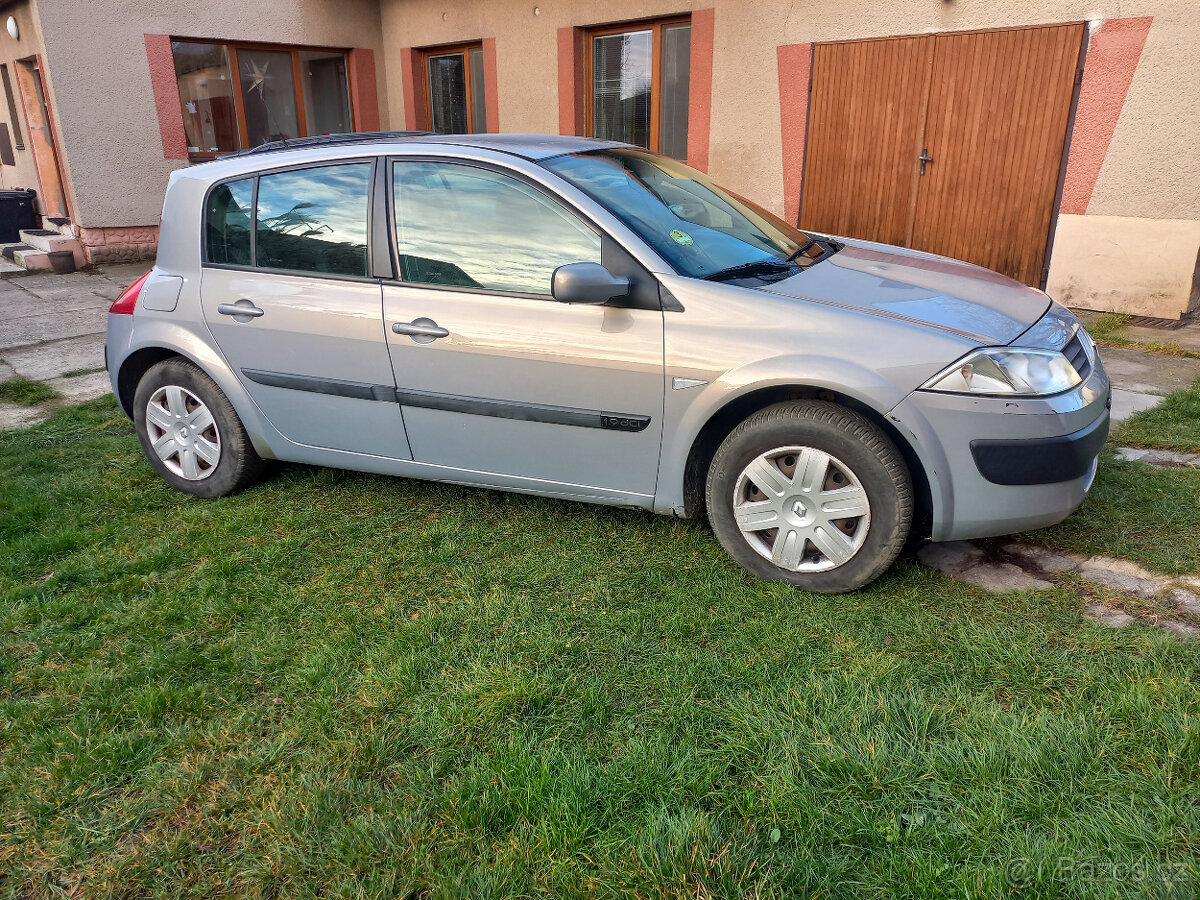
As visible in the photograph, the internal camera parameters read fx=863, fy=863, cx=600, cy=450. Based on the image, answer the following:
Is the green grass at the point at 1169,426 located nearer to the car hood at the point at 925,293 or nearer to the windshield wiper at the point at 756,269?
the car hood at the point at 925,293

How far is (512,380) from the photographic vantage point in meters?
3.40

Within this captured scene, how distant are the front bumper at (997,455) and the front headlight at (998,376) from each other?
0.03 metres

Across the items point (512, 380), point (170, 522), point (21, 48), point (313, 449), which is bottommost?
point (170, 522)

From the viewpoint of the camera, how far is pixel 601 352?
3.23 m

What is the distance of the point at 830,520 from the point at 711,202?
1643mm

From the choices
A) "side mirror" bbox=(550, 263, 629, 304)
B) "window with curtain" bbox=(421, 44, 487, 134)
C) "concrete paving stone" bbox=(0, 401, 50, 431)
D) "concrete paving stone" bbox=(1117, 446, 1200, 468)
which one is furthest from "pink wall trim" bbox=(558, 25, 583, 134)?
"side mirror" bbox=(550, 263, 629, 304)

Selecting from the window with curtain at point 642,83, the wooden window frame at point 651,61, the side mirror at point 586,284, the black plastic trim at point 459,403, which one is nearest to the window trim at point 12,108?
the wooden window frame at point 651,61

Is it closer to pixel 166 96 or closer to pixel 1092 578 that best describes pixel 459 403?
pixel 1092 578

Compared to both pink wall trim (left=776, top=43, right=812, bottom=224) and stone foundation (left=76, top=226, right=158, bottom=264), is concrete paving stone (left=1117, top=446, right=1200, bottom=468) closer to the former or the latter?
pink wall trim (left=776, top=43, right=812, bottom=224)

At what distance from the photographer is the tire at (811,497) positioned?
2.98 m

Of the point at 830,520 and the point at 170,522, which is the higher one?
the point at 830,520

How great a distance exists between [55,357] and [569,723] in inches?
256

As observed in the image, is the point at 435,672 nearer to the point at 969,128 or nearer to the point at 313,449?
the point at 313,449

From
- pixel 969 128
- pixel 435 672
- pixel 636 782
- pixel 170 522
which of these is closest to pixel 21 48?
pixel 170 522
